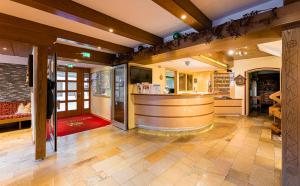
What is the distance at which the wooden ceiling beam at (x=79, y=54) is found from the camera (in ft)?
12.3

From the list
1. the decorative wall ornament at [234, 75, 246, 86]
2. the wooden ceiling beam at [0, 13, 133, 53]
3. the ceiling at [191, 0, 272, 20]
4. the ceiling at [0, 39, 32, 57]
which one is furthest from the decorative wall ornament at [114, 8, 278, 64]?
the decorative wall ornament at [234, 75, 246, 86]

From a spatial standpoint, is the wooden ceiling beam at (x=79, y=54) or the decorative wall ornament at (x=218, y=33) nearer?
the decorative wall ornament at (x=218, y=33)

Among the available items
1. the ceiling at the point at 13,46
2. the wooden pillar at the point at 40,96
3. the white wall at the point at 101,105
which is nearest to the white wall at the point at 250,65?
the white wall at the point at 101,105

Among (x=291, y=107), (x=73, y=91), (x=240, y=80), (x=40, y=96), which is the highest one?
(x=240, y=80)

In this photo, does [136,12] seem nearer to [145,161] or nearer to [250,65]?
[145,161]

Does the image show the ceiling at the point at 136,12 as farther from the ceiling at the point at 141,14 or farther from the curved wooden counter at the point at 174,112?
the curved wooden counter at the point at 174,112

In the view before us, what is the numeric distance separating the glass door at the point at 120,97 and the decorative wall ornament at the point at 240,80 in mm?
5605

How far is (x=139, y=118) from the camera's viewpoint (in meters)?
4.77

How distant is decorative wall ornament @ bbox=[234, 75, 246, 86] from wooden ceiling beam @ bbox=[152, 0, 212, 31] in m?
5.38

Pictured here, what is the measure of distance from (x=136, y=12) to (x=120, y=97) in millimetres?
3135

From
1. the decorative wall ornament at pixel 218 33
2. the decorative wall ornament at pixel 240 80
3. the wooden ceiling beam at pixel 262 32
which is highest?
the decorative wall ornament at pixel 218 33

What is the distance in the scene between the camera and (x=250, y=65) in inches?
262

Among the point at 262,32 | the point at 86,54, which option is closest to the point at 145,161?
the point at 262,32

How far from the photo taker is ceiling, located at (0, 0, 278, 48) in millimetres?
2129
